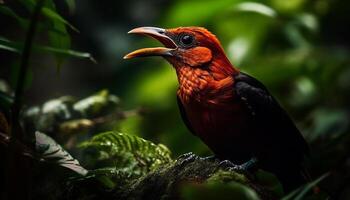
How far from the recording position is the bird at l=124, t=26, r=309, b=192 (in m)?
3.75

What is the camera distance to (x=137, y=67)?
7633 mm

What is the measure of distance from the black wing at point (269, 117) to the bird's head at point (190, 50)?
172mm

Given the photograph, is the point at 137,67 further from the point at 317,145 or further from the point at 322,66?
the point at 317,145

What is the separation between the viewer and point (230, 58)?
6262 mm

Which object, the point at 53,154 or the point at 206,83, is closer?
the point at 53,154

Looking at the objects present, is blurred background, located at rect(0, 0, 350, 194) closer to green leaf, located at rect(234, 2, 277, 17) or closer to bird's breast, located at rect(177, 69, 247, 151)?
green leaf, located at rect(234, 2, 277, 17)

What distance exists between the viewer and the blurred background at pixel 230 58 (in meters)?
5.69

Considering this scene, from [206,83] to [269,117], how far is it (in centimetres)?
39

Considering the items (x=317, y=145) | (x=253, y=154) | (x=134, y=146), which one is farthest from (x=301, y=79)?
(x=134, y=146)

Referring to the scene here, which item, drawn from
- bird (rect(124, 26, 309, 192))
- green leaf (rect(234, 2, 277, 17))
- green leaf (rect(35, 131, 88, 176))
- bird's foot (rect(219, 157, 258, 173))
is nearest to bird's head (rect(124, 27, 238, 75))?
bird (rect(124, 26, 309, 192))

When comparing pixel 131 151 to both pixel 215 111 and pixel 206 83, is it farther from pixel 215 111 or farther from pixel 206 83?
pixel 206 83

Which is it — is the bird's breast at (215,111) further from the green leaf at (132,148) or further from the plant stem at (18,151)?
the plant stem at (18,151)

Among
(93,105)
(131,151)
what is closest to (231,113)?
(131,151)

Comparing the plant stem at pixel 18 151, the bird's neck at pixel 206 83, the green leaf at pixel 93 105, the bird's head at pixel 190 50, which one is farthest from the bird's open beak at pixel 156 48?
the plant stem at pixel 18 151
